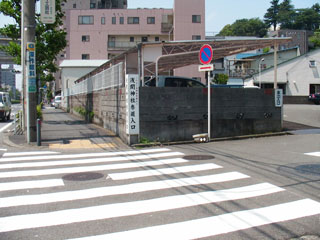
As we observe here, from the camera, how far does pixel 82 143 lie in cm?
1184

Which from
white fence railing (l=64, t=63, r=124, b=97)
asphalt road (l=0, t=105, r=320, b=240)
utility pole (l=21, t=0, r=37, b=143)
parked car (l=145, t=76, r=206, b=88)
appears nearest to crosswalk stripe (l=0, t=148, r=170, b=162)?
asphalt road (l=0, t=105, r=320, b=240)

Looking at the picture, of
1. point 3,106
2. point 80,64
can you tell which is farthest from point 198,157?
point 80,64

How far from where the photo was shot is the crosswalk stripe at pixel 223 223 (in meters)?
3.98

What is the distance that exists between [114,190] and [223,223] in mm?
2343

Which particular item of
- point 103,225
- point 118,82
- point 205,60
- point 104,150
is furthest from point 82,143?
point 103,225

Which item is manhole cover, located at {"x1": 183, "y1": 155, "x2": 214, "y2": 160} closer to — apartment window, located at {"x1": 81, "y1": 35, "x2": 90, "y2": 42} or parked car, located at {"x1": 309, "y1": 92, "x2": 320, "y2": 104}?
parked car, located at {"x1": 309, "y1": 92, "x2": 320, "y2": 104}

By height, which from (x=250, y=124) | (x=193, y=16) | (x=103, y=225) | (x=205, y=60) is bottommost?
(x=103, y=225)

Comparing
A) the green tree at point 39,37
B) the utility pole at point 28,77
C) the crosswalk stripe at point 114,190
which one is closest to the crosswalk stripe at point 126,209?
the crosswalk stripe at point 114,190

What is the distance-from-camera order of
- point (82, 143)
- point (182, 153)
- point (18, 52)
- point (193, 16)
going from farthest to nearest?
point (193, 16), point (18, 52), point (82, 143), point (182, 153)

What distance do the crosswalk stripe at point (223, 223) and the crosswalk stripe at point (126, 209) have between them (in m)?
0.35

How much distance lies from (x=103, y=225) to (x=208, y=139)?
827cm

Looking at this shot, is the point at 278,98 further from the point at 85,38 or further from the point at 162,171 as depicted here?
the point at 85,38

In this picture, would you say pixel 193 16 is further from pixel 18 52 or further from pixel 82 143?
pixel 82 143

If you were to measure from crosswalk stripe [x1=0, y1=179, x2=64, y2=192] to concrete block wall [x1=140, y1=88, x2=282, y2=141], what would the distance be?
206 inches
